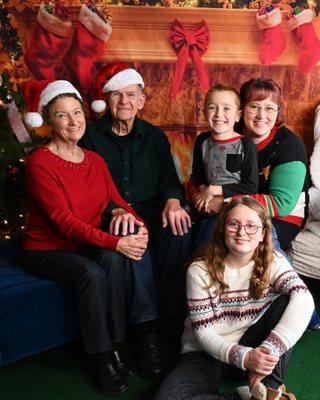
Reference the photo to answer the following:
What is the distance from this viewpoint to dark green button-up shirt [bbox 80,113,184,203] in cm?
235

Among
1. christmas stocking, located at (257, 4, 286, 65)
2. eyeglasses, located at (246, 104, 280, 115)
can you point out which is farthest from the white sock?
christmas stocking, located at (257, 4, 286, 65)

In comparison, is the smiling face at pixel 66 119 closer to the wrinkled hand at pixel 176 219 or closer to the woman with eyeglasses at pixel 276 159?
the wrinkled hand at pixel 176 219

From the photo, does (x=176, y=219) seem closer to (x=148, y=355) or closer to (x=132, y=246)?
(x=132, y=246)

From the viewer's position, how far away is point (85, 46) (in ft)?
9.17

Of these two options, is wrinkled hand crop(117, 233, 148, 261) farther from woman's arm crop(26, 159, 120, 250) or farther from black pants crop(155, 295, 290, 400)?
black pants crop(155, 295, 290, 400)

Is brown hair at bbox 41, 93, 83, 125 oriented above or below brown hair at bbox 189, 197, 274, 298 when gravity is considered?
above

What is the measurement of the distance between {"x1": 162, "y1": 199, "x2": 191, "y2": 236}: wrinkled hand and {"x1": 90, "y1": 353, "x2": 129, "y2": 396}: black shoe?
0.63 metres

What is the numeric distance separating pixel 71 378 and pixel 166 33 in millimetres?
2066

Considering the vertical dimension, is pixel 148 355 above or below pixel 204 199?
below

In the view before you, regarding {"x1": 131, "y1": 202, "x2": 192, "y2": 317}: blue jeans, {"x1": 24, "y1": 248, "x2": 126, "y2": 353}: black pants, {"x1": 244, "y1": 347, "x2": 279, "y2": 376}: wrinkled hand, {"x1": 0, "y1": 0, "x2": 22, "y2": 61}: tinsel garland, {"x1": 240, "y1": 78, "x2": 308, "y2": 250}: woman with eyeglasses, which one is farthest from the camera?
{"x1": 0, "y1": 0, "x2": 22, "y2": 61}: tinsel garland

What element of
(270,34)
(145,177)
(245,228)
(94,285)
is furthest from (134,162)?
(270,34)

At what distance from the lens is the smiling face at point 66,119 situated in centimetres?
199

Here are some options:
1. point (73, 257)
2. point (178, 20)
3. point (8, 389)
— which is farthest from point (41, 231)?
point (178, 20)

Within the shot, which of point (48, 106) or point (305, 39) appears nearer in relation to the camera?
point (48, 106)
